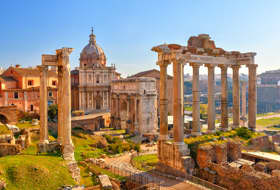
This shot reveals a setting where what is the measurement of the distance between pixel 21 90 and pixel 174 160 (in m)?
34.9

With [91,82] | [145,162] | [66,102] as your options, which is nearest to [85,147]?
[145,162]

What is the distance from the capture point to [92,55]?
57906mm

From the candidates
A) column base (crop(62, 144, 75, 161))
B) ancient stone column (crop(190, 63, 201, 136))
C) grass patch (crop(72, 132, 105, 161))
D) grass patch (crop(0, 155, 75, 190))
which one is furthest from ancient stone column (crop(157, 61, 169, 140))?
grass patch (crop(72, 132, 105, 161))

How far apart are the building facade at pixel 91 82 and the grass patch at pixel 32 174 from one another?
4026 cm

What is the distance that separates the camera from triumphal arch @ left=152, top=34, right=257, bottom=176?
18.7 metres

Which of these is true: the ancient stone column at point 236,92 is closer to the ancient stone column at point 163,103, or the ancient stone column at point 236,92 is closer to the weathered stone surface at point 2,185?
the ancient stone column at point 163,103

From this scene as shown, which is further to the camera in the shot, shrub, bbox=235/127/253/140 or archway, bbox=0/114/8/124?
archway, bbox=0/114/8/124

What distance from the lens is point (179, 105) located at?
18.8 meters

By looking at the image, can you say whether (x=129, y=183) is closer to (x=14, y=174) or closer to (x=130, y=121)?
(x=14, y=174)

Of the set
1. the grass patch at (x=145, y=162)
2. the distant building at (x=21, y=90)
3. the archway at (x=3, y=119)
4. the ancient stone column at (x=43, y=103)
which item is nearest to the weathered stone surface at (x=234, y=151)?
the grass patch at (x=145, y=162)

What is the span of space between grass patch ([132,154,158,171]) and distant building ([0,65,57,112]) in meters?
23.0

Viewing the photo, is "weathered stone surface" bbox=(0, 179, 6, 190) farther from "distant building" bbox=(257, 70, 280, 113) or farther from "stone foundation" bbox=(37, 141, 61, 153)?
"distant building" bbox=(257, 70, 280, 113)

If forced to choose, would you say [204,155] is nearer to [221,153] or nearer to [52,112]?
[221,153]

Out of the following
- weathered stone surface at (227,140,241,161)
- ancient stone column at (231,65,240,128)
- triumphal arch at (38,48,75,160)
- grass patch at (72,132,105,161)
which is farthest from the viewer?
grass patch at (72,132,105,161)
